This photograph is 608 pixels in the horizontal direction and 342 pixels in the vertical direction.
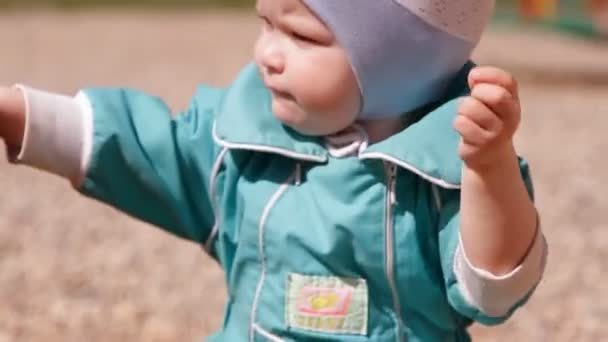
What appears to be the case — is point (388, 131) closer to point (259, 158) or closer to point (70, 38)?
point (259, 158)

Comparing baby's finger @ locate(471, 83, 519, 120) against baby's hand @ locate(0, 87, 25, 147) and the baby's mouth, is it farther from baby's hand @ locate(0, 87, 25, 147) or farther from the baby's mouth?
baby's hand @ locate(0, 87, 25, 147)

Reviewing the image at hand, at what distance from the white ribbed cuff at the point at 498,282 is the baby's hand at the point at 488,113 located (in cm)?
9

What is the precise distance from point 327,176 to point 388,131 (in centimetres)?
6

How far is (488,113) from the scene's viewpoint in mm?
727

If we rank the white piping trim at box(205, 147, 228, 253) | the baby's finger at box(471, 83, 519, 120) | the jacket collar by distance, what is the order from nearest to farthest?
the baby's finger at box(471, 83, 519, 120), the jacket collar, the white piping trim at box(205, 147, 228, 253)

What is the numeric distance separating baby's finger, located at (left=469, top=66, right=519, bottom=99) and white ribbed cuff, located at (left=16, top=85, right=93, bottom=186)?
12.9 inches

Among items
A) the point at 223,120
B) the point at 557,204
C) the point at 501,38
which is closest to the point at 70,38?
the point at 501,38

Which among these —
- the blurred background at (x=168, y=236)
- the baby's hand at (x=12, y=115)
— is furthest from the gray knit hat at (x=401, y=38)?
the blurred background at (x=168, y=236)

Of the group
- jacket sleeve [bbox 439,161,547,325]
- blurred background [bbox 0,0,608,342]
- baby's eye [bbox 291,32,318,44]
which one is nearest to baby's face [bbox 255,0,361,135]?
baby's eye [bbox 291,32,318,44]

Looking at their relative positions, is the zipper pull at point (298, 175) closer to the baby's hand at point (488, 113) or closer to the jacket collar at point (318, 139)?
the jacket collar at point (318, 139)

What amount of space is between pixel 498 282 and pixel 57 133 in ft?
1.17

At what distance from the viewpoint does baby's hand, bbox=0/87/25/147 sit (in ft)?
2.88

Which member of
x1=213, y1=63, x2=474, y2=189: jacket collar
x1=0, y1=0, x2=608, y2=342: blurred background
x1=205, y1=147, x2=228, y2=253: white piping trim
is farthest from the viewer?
x1=0, y1=0, x2=608, y2=342: blurred background

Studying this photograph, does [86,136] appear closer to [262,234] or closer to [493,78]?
[262,234]
